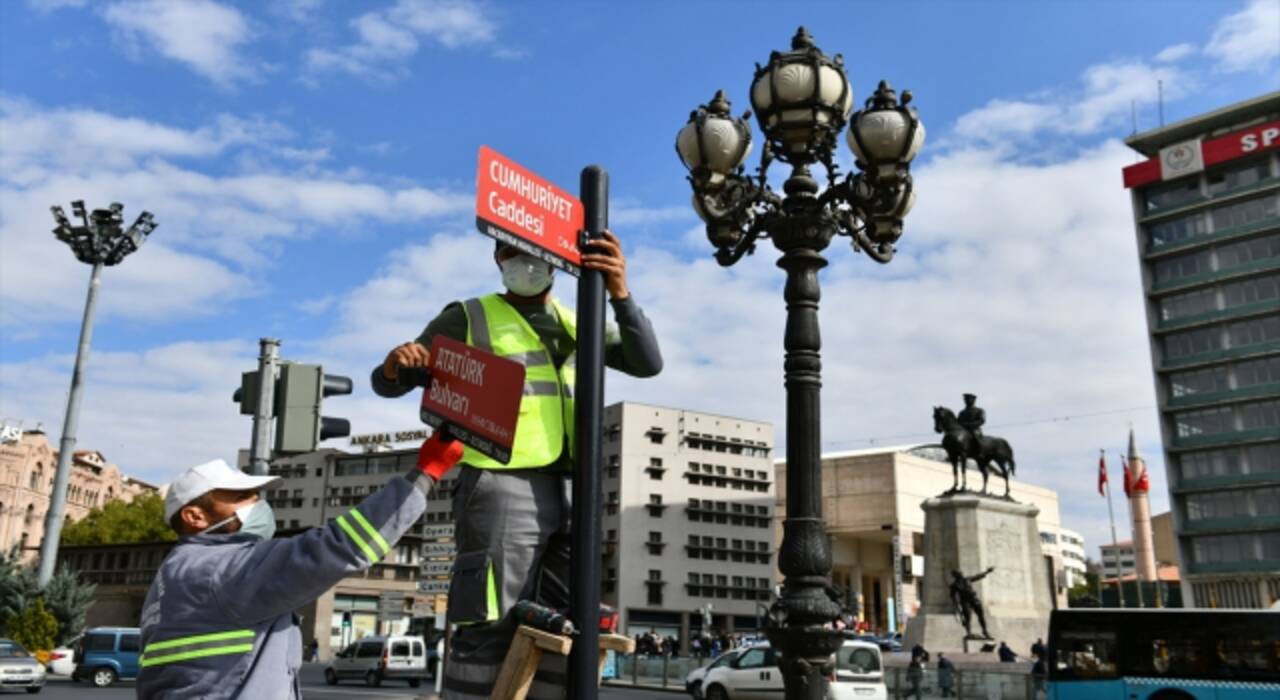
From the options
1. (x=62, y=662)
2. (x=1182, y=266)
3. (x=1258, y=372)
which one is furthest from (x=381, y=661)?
(x=1182, y=266)

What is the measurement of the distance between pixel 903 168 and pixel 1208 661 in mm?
13257

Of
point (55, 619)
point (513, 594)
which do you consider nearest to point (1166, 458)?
point (55, 619)

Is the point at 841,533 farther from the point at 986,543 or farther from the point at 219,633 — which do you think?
the point at 219,633

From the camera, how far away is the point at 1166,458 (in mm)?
67438

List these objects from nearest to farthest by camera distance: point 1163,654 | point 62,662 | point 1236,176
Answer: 1. point 1163,654
2. point 62,662
3. point 1236,176

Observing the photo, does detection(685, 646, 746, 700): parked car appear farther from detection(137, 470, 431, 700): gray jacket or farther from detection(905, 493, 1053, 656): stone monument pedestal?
detection(137, 470, 431, 700): gray jacket

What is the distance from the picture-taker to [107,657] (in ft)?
90.3

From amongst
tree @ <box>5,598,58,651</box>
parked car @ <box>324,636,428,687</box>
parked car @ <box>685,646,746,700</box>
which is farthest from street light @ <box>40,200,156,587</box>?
parked car @ <box>685,646,746,700</box>

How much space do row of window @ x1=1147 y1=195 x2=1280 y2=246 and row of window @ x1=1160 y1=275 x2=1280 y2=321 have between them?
3.49 metres

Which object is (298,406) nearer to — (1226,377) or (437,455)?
(437,455)

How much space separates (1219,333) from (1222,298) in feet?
7.04

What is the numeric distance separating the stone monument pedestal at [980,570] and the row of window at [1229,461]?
46.0 meters

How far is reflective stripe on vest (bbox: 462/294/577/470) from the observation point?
3387 millimetres

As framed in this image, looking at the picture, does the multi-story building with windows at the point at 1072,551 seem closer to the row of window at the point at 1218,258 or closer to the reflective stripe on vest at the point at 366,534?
the row of window at the point at 1218,258
